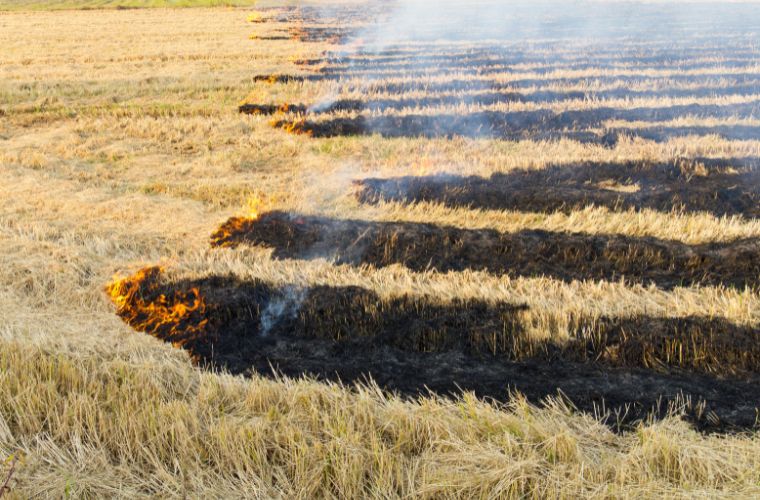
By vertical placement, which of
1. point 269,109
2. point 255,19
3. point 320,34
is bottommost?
point 269,109

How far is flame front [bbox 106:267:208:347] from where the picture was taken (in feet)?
16.4

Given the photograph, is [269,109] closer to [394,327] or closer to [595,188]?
[595,188]

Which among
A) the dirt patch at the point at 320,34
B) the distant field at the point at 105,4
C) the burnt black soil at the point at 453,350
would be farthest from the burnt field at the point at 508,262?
the distant field at the point at 105,4

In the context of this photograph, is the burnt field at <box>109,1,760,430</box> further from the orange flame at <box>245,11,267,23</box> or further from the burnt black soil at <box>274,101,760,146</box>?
the orange flame at <box>245,11,267,23</box>

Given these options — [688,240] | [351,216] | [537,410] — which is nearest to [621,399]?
[537,410]

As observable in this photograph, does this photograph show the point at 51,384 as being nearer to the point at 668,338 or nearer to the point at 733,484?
the point at 733,484

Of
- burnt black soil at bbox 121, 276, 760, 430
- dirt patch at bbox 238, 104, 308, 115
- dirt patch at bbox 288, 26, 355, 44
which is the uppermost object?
dirt patch at bbox 288, 26, 355, 44

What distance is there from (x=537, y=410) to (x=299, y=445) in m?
1.40

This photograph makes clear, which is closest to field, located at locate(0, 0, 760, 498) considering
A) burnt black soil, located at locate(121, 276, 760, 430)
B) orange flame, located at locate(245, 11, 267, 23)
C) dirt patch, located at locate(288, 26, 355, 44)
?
burnt black soil, located at locate(121, 276, 760, 430)

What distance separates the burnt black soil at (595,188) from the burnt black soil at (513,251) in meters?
1.00

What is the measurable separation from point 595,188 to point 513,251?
8.29ft

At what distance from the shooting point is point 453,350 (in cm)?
470

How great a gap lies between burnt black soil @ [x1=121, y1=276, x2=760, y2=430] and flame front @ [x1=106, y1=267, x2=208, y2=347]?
2 centimetres

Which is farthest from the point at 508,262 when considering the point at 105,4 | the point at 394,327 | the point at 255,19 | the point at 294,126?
the point at 105,4
